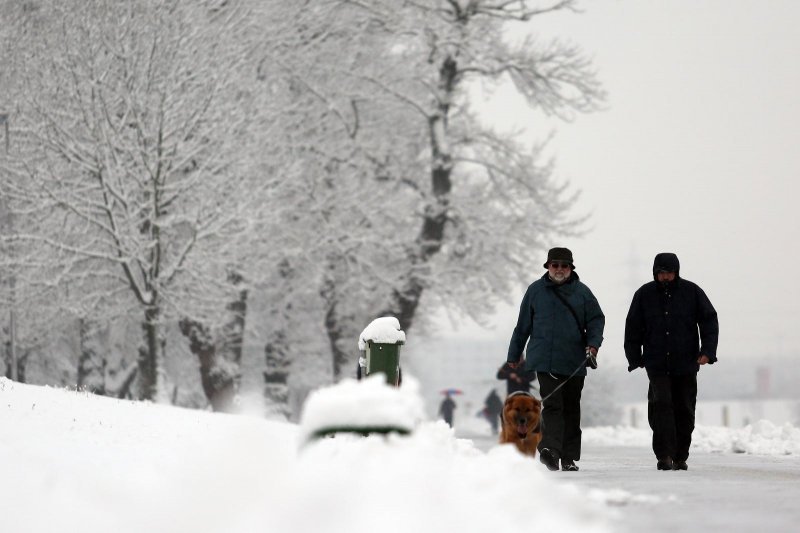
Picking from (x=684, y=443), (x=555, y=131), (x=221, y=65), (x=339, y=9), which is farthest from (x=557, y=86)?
(x=684, y=443)

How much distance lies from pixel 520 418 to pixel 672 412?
1711mm

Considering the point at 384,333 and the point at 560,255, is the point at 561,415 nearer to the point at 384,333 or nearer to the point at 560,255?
the point at 560,255

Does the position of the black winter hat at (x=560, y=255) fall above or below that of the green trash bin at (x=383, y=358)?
above

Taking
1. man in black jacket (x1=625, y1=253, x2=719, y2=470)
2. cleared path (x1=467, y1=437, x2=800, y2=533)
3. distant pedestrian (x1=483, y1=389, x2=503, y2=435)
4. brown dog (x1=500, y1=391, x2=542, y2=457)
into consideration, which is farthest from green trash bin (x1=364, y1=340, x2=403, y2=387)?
distant pedestrian (x1=483, y1=389, x2=503, y2=435)

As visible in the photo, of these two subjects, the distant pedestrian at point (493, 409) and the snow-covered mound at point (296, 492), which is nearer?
the snow-covered mound at point (296, 492)

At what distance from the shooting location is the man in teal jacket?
11.1 meters

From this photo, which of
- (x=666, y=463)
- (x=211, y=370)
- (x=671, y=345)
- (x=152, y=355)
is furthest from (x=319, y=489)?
(x=211, y=370)

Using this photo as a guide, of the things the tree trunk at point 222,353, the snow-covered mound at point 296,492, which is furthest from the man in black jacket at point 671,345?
the tree trunk at point 222,353

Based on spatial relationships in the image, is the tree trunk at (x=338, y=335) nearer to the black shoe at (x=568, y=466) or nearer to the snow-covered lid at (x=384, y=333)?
the snow-covered lid at (x=384, y=333)

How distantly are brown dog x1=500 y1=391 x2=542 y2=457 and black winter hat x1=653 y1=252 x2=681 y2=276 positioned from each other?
5.87 feet

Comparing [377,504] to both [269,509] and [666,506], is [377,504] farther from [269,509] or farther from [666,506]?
[666,506]

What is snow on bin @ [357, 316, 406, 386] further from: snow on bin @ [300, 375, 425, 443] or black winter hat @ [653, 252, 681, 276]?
snow on bin @ [300, 375, 425, 443]

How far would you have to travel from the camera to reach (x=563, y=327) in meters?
11.1

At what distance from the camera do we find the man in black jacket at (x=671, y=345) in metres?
11.3
